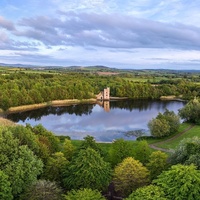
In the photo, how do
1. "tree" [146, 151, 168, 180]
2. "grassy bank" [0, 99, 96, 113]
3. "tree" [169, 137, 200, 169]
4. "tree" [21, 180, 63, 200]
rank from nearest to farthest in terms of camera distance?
"tree" [21, 180, 63, 200] < "tree" [169, 137, 200, 169] < "tree" [146, 151, 168, 180] < "grassy bank" [0, 99, 96, 113]

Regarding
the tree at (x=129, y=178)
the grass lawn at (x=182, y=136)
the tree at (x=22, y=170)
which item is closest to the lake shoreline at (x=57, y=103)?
the grass lawn at (x=182, y=136)

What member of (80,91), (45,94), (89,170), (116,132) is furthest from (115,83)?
(89,170)

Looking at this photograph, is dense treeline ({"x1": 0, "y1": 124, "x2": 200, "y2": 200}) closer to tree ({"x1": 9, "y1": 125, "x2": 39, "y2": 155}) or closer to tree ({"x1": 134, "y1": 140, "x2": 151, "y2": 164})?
tree ({"x1": 9, "y1": 125, "x2": 39, "y2": 155})

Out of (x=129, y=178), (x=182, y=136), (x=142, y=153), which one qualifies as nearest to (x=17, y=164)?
(x=129, y=178)

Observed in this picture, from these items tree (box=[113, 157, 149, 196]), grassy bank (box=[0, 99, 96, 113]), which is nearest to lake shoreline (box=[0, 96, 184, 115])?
grassy bank (box=[0, 99, 96, 113])

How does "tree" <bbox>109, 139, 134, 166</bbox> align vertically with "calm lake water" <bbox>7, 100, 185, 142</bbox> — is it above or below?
above

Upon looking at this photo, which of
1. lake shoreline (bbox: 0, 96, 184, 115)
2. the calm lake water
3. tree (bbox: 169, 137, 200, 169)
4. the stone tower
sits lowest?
the calm lake water

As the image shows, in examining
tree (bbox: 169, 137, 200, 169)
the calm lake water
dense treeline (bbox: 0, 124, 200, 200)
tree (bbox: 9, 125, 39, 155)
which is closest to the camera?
dense treeline (bbox: 0, 124, 200, 200)

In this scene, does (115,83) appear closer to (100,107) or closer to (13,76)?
(100,107)
